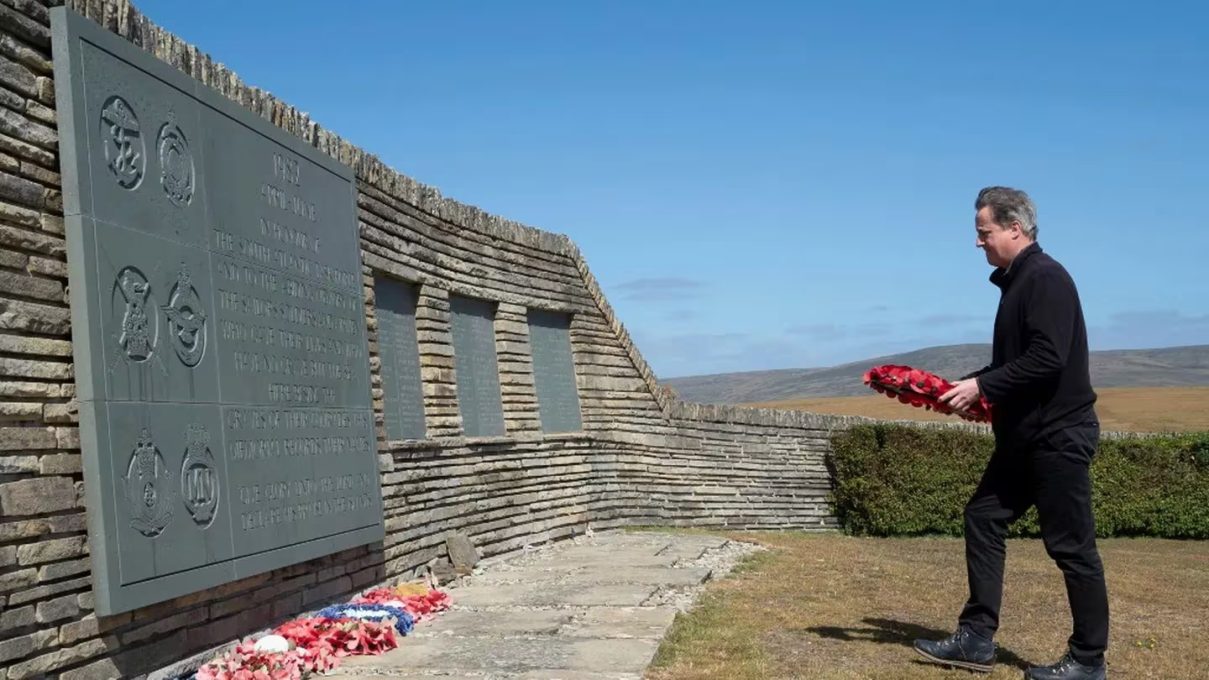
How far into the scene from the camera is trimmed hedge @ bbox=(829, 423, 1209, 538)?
16.4 meters

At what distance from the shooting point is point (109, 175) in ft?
17.5

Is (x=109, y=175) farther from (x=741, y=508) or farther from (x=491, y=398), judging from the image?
(x=741, y=508)

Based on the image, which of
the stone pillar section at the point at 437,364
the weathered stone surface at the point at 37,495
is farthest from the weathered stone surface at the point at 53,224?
the stone pillar section at the point at 437,364

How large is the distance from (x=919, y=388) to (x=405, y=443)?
4247 mm

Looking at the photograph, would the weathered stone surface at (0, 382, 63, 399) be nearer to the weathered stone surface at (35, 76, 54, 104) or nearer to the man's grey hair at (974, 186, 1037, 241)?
the weathered stone surface at (35, 76, 54, 104)

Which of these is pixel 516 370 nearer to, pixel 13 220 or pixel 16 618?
pixel 13 220

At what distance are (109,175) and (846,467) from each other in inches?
497

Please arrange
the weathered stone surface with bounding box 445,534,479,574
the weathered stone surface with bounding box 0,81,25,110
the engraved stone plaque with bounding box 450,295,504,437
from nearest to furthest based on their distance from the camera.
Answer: the weathered stone surface with bounding box 0,81,25,110 → the weathered stone surface with bounding box 445,534,479,574 → the engraved stone plaque with bounding box 450,295,504,437

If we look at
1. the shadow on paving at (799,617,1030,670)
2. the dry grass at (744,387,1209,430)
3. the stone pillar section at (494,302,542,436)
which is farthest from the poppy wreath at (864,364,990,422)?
the dry grass at (744,387,1209,430)

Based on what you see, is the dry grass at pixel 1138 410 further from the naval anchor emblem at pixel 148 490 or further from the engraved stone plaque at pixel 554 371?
the naval anchor emblem at pixel 148 490

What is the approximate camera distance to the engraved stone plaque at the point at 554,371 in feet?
40.1

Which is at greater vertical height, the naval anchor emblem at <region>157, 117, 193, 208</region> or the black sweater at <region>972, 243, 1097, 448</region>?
the naval anchor emblem at <region>157, 117, 193, 208</region>

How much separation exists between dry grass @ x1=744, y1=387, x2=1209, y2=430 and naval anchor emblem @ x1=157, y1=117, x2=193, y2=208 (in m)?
24.6

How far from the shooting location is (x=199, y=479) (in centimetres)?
585
